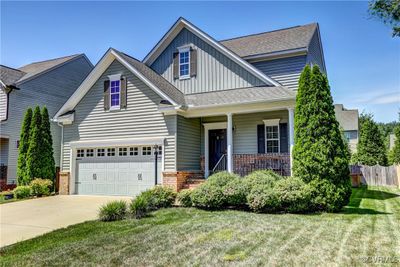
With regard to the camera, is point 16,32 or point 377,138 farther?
point 377,138

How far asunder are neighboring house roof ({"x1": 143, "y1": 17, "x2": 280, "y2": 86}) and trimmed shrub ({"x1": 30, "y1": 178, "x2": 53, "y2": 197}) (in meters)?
7.95

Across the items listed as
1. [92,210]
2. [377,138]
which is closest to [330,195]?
[92,210]

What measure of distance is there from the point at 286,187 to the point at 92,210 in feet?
21.2

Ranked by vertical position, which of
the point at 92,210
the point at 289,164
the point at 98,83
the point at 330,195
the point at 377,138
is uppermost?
the point at 98,83

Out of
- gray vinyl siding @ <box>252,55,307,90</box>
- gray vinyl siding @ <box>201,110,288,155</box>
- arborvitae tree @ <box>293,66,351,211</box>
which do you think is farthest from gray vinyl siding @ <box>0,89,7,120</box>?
arborvitae tree @ <box>293,66,351,211</box>

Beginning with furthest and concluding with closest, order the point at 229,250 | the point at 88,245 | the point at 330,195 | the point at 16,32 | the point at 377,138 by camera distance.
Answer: the point at 377,138
the point at 16,32
the point at 330,195
the point at 88,245
the point at 229,250

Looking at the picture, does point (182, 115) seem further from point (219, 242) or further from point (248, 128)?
point (219, 242)

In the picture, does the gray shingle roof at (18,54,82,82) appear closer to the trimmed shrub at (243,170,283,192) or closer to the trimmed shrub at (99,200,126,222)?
the trimmed shrub at (99,200,126,222)

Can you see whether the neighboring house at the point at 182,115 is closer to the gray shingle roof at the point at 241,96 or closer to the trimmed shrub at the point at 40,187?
the gray shingle roof at the point at 241,96

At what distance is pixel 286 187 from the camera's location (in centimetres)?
938

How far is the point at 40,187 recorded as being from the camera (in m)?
14.6

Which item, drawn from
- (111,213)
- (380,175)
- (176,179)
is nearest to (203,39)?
(176,179)

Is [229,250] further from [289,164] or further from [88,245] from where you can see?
[289,164]

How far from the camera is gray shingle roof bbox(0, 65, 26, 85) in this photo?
19688mm
